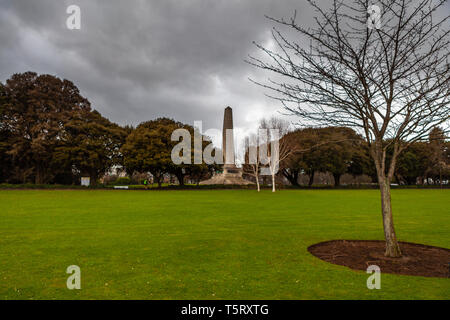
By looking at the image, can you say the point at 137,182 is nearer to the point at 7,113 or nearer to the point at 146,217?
the point at 7,113

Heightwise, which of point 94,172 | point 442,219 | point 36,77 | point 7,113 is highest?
point 36,77

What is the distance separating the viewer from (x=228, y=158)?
5353 centimetres

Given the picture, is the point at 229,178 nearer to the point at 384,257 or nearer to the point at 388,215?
the point at 384,257

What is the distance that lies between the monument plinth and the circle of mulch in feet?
138

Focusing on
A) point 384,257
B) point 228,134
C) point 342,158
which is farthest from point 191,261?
point 342,158

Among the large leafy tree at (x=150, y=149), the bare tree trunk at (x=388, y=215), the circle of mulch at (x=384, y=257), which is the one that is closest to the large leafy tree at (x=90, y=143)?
the large leafy tree at (x=150, y=149)

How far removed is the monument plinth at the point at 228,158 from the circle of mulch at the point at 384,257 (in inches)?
1653

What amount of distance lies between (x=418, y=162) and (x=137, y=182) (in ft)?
234

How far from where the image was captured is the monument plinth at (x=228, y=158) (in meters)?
50.1

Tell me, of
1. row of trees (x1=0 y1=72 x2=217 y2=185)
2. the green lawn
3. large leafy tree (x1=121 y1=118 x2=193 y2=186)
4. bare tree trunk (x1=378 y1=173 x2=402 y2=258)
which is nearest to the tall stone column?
row of trees (x1=0 y1=72 x2=217 y2=185)

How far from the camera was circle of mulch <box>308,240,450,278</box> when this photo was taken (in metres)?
5.98
